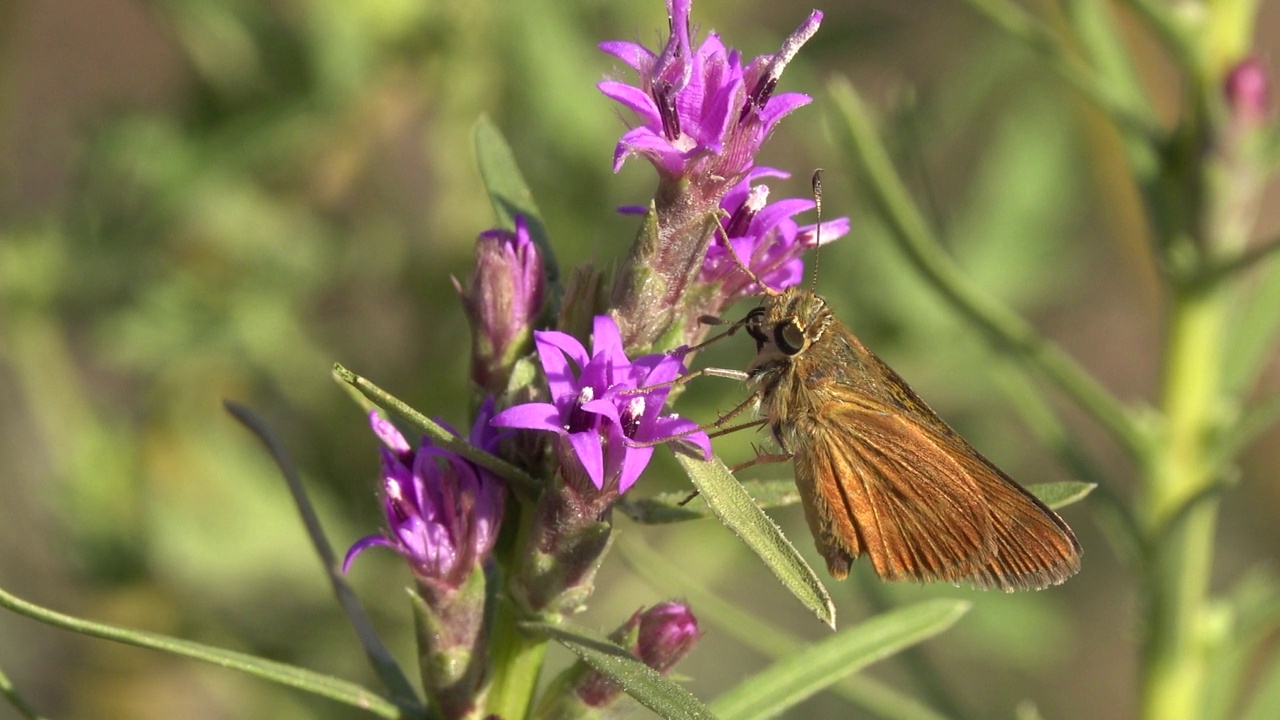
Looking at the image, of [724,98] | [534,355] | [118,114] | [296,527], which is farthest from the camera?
[296,527]

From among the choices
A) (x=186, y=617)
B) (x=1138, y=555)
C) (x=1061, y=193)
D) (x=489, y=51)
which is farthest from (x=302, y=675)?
(x=1061, y=193)

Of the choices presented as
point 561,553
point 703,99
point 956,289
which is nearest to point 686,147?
point 703,99

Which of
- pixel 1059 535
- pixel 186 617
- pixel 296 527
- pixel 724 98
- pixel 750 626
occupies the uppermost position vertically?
pixel 724 98

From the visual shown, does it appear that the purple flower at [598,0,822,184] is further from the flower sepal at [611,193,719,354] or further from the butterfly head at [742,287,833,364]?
the butterfly head at [742,287,833,364]

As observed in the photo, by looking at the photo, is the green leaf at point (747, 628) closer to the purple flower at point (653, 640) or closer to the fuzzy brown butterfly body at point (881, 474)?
the fuzzy brown butterfly body at point (881, 474)

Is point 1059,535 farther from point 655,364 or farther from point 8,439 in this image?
point 8,439

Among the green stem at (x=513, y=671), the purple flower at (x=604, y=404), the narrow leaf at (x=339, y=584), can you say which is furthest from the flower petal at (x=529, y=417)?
the narrow leaf at (x=339, y=584)

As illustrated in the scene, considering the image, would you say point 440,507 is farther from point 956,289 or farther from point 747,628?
point 956,289
